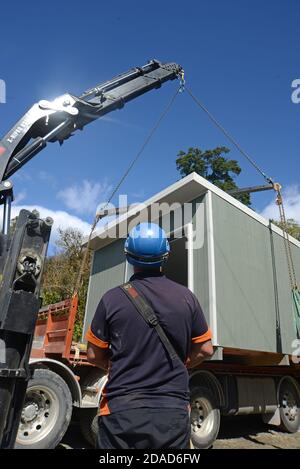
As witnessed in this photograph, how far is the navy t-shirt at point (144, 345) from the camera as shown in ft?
5.83

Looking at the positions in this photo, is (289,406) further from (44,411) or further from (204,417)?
(44,411)

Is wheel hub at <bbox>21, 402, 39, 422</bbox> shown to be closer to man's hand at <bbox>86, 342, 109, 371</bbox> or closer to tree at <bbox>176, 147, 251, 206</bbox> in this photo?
man's hand at <bbox>86, 342, 109, 371</bbox>

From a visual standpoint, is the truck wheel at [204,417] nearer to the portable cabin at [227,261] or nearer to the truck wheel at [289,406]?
the portable cabin at [227,261]

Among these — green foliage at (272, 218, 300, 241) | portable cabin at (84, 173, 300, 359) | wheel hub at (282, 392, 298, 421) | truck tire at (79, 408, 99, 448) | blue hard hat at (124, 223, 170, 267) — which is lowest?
truck tire at (79, 408, 99, 448)

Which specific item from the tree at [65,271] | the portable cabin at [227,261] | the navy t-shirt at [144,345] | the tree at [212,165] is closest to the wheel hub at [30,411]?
the portable cabin at [227,261]

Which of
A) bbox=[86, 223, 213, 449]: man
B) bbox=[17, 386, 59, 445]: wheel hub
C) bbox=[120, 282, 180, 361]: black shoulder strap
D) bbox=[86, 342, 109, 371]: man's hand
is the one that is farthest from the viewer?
A: bbox=[17, 386, 59, 445]: wheel hub

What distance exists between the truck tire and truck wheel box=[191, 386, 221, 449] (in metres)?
1.65

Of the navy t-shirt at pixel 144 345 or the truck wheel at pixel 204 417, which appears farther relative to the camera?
the truck wheel at pixel 204 417

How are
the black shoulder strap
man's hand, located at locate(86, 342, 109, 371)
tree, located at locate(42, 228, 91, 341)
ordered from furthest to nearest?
tree, located at locate(42, 228, 91, 341), man's hand, located at locate(86, 342, 109, 371), the black shoulder strap

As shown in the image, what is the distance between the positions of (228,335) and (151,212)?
3.06 meters

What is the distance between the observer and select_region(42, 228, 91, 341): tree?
1861 cm

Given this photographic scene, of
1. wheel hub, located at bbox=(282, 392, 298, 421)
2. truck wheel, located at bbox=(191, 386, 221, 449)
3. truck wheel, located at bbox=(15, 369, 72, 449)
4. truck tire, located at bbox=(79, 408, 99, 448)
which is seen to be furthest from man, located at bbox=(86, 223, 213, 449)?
wheel hub, located at bbox=(282, 392, 298, 421)

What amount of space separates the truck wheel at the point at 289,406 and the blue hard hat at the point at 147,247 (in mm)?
7678

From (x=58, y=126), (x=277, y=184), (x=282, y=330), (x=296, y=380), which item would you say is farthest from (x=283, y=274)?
(x=58, y=126)
